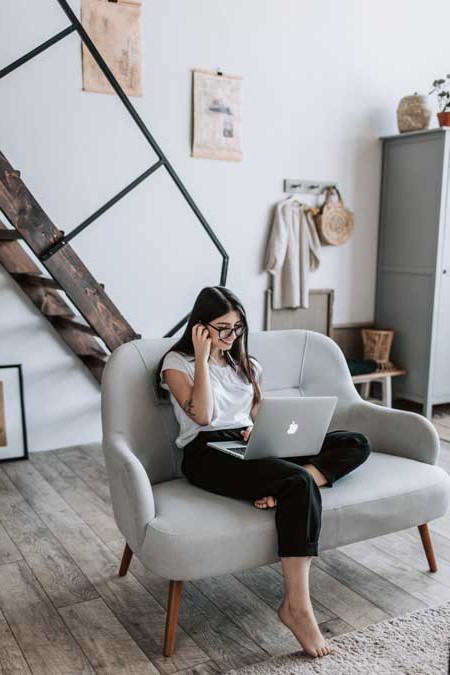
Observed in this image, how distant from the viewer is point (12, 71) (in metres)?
3.49

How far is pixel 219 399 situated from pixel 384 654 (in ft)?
3.04

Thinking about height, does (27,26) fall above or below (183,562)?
above

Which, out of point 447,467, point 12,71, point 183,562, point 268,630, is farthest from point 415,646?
point 12,71

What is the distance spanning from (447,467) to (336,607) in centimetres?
162

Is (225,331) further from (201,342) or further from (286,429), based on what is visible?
(286,429)

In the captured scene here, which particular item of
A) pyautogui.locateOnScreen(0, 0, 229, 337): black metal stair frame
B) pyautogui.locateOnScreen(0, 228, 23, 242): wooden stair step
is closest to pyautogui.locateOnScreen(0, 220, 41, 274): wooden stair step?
pyautogui.locateOnScreen(0, 228, 23, 242): wooden stair step

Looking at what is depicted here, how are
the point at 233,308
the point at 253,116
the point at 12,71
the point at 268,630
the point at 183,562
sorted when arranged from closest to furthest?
the point at 183,562, the point at 268,630, the point at 233,308, the point at 12,71, the point at 253,116

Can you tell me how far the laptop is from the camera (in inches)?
77.9

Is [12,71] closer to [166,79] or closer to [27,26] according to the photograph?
[27,26]

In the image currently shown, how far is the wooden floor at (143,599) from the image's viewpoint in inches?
76.5

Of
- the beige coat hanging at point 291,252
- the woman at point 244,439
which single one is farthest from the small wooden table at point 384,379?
the woman at point 244,439

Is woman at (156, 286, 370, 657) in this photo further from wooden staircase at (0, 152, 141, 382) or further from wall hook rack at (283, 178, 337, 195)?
wall hook rack at (283, 178, 337, 195)

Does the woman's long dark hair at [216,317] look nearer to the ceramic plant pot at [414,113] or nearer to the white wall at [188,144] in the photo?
the white wall at [188,144]

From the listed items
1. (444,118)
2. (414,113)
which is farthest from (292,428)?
(414,113)
